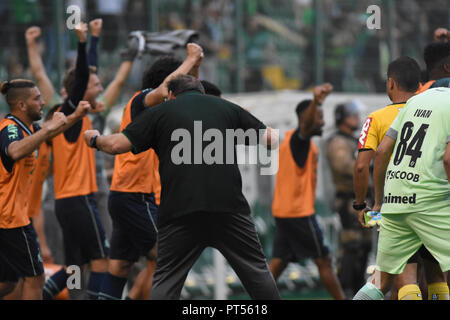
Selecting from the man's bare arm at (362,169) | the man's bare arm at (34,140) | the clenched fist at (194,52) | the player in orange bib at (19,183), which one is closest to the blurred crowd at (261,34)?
the player in orange bib at (19,183)

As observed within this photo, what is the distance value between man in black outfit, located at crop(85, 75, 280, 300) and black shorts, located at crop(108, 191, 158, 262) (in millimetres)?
1701

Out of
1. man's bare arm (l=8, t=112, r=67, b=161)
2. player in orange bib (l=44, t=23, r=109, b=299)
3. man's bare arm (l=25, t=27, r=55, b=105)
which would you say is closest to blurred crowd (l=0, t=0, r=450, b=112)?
man's bare arm (l=25, t=27, r=55, b=105)

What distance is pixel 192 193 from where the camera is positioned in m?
6.42

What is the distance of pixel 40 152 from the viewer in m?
8.73

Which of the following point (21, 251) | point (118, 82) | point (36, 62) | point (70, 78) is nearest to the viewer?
point (21, 251)

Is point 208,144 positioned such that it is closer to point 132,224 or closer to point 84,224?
point 132,224

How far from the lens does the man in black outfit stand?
644 cm

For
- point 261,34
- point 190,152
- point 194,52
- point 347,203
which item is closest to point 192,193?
point 190,152

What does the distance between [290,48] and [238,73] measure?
37.7 inches

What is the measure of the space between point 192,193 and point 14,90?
224 centimetres

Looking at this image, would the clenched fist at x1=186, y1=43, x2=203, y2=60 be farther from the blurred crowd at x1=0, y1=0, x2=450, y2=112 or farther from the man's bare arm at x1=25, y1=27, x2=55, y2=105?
the blurred crowd at x1=0, y1=0, x2=450, y2=112

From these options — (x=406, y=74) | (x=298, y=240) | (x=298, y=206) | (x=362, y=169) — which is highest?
(x=406, y=74)
